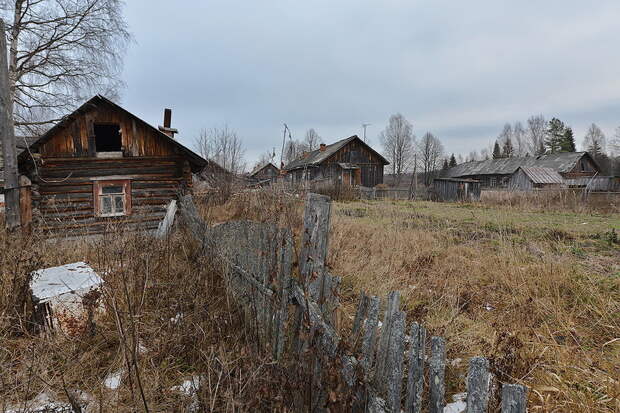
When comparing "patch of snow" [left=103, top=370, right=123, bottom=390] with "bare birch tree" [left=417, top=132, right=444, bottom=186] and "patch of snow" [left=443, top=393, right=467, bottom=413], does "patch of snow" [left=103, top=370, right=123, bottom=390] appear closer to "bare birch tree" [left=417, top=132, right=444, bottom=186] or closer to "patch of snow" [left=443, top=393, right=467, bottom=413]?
"patch of snow" [left=443, top=393, right=467, bottom=413]

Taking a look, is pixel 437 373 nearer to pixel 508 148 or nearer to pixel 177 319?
pixel 177 319

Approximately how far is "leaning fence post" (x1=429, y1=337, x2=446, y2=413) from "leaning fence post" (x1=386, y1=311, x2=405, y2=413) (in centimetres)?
17

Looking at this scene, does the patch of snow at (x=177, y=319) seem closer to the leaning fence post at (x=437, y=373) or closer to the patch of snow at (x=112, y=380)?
the patch of snow at (x=112, y=380)

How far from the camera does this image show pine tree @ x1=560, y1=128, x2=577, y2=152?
54469 millimetres

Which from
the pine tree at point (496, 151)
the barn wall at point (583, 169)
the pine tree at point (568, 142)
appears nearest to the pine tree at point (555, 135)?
the pine tree at point (568, 142)

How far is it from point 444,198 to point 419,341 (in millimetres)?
27170

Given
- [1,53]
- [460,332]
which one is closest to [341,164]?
[1,53]

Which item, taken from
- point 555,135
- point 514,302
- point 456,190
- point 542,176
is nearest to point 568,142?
point 555,135

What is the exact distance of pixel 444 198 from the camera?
26328mm

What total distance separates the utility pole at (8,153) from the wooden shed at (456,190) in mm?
24587

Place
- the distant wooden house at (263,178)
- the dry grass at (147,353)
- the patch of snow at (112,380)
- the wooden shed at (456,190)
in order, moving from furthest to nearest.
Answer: the wooden shed at (456,190), the distant wooden house at (263,178), the patch of snow at (112,380), the dry grass at (147,353)

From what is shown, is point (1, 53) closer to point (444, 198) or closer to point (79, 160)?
point (79, 160)

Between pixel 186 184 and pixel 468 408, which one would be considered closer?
pixel 468 408

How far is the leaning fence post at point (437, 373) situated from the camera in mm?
1340
